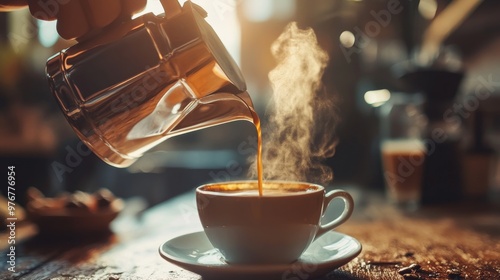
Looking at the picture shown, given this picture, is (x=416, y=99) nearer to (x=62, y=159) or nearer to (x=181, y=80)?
(x=181, y=80)

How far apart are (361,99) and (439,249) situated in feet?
2.85

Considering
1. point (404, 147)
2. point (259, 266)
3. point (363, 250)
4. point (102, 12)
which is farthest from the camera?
point (404, 147)

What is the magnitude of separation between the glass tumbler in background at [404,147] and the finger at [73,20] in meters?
1.09

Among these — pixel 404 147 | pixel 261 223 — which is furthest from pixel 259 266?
pixel 404 147

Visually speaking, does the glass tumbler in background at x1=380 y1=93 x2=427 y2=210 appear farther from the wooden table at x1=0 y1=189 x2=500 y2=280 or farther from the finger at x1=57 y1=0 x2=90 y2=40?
the finger at x1=57 y1=0 x2=90 y2=40

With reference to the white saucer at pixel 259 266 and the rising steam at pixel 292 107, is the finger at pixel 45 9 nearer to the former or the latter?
the white saucer at pixel 259 266

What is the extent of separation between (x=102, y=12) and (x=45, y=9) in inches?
4.7

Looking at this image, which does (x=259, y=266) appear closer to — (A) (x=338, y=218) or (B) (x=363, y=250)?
(A) (x=338, y=218)

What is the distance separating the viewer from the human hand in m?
0.69

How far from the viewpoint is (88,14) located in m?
0.70

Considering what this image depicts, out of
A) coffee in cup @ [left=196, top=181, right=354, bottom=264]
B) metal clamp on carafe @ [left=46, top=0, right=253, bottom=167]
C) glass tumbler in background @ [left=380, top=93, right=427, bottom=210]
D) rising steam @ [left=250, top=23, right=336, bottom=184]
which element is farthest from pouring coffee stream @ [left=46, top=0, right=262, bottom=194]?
glass tumbler in background @ [left=380, top=93, right=427, bottom=210]

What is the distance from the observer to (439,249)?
88 cm

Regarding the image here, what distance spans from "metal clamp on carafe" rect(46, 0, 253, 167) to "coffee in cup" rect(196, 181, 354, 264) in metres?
0.12

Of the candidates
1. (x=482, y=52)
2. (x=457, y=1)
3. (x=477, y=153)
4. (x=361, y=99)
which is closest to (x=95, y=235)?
(x=361, y=99)
